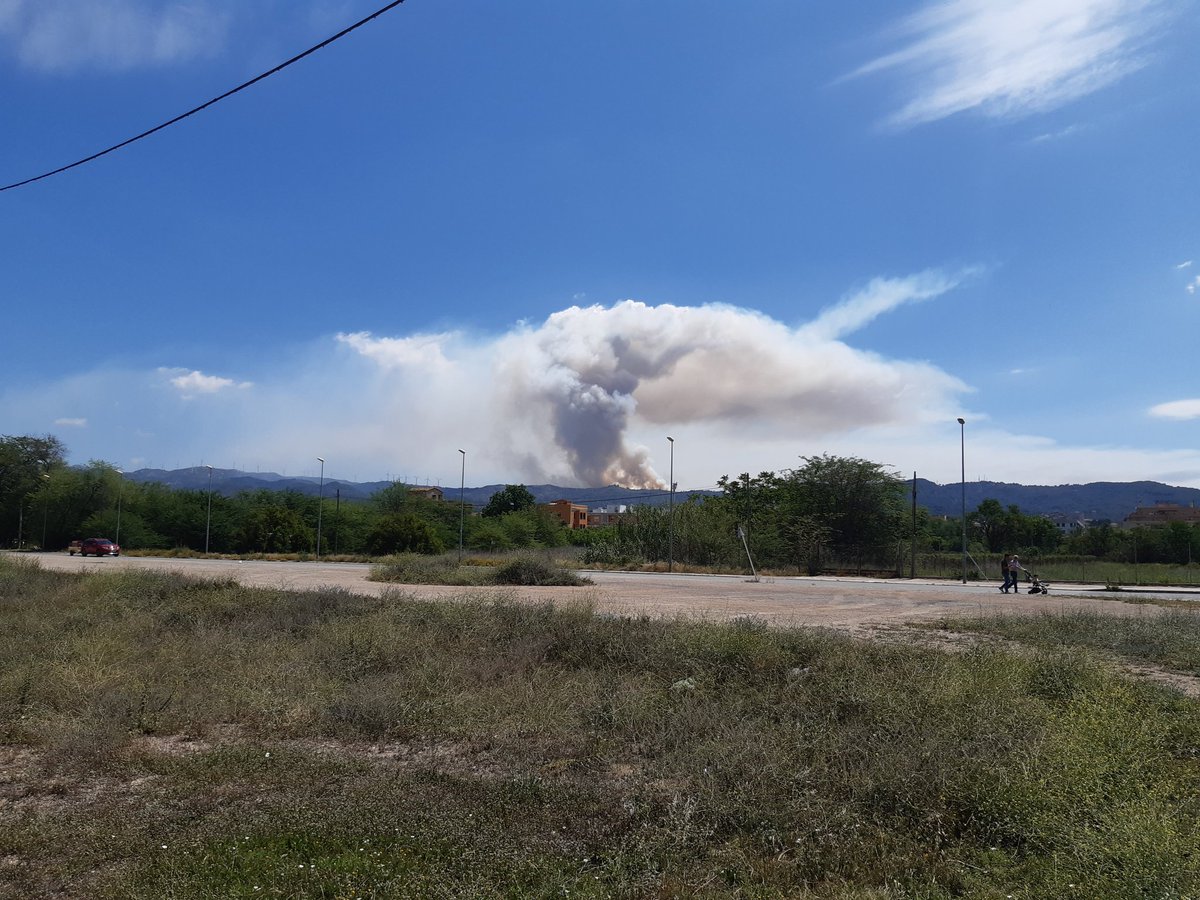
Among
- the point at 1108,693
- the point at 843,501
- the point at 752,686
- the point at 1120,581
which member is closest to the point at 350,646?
the point at 752,686

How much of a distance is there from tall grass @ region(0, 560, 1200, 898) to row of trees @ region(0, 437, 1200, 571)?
28.9 meters

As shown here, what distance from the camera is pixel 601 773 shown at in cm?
661

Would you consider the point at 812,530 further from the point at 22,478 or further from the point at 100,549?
the point at 22,478

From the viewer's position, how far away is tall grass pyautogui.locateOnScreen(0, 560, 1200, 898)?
4.60 metres

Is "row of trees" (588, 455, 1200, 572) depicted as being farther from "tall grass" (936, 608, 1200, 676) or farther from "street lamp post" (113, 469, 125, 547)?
"street lamp post" (113, 469, 125, 547)

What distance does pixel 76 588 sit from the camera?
20266 millimetres

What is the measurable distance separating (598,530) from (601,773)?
66794 millimetres

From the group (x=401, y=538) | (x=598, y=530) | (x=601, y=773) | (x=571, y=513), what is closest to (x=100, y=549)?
(x=401, y=538)

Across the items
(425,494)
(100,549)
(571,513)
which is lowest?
(100,549)

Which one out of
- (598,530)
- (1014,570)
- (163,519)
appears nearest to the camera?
(1014,570)

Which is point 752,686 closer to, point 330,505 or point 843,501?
point 843,501

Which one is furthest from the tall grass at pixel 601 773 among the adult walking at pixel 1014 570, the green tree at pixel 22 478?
the green tree at pixel 22 478

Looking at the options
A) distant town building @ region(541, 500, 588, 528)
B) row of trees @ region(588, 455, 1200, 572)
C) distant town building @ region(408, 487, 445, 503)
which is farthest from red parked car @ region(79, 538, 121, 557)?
distant town building @ region(541, 500, 588, 528)

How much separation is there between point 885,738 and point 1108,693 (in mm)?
2770
